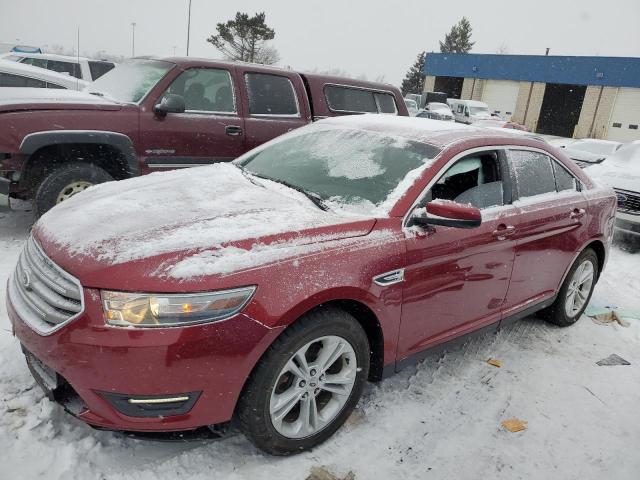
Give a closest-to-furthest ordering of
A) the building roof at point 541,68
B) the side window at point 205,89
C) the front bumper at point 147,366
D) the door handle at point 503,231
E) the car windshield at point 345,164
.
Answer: the front bumper at point 147,366 < the car windshield at point 345,164 < the door handle at point 503,231 < the side window at point 205,89 < the building roof at point 541,68

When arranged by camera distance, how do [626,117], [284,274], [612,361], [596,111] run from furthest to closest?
1. [596,111]
2. [626,117]
3. [612,361]
4. [284,274]

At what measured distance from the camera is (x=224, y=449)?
102 inches

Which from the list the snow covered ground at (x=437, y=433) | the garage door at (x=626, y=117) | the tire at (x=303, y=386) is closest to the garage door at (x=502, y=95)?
the garage door at (x=626, y=117)

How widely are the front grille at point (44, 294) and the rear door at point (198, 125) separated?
2948mm

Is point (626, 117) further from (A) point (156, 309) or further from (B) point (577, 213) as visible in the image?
(A) point (156, 309)

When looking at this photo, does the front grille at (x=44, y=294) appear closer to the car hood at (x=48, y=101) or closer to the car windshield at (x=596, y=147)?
the car hood at (x=48, y=101)

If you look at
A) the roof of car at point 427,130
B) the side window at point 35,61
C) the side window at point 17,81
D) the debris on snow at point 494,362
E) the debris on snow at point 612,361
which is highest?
the roof of car at point 427,130

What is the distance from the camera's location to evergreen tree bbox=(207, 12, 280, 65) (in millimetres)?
41500

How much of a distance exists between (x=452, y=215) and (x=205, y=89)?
3.90m

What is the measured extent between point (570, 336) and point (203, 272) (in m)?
3.53

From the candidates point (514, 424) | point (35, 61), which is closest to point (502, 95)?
point (35, 61)

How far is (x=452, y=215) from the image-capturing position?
275 cm

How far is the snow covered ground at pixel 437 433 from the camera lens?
245cm

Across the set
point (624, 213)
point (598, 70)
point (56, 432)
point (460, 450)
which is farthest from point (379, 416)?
point (598, 70)
